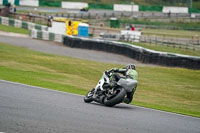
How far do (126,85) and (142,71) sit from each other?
41.3 ft

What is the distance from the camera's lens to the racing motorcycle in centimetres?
1065

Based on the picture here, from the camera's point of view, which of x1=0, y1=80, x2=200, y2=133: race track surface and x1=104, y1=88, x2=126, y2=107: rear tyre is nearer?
A: x1=0, y1=80, x2=200, y2=133: race track surface

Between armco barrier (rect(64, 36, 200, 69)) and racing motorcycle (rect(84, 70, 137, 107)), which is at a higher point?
racing motorcycle (rect(84, 70, 137, 107))

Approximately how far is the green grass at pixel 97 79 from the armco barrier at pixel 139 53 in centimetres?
126

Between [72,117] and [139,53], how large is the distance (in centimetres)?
2037

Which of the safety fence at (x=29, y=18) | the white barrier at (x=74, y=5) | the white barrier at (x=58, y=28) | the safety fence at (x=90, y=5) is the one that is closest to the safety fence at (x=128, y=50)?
the white barrier at (x=58, y=28)

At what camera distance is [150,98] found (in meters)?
15.4

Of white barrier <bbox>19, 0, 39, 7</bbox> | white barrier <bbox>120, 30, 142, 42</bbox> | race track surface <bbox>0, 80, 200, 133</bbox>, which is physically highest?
white barrier <bbox>19, 0, 39, 7</bbox>

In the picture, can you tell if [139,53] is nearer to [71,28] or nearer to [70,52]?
[70,52]

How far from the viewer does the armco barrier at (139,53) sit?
25250 millimetres

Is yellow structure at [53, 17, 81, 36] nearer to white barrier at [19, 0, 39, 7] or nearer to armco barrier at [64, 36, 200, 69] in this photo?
armco barrier at [64, 36, 200, 69]

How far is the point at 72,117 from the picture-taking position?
341 inches

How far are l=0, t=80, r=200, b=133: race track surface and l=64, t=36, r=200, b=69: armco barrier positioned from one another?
47.0 ft

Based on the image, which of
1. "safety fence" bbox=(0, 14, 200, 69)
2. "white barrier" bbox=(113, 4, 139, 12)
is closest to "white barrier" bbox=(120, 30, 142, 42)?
"safety fence" bbox=(0, 14, 200, 69)
